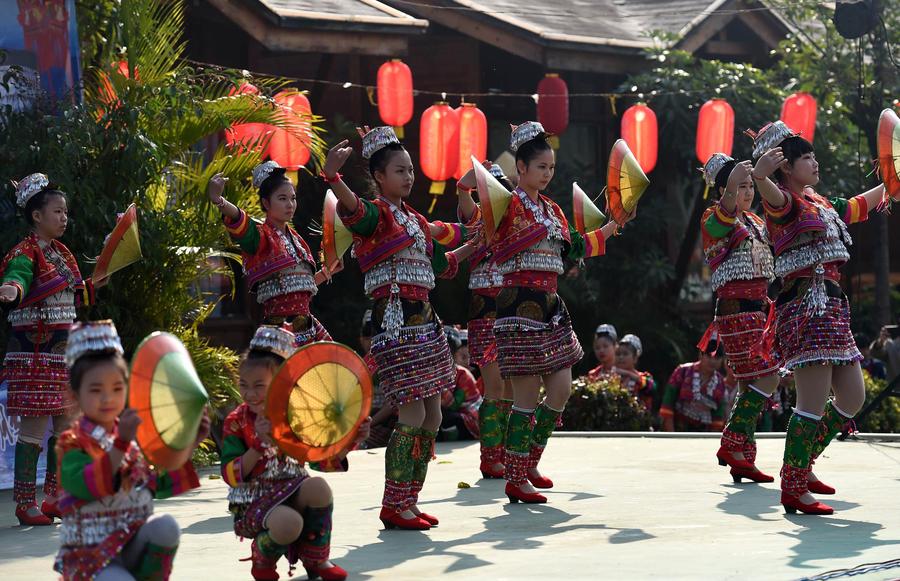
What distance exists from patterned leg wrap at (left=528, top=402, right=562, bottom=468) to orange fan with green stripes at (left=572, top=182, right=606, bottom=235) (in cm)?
121

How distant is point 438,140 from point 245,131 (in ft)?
8.74

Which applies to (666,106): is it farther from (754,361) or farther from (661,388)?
(754,361)

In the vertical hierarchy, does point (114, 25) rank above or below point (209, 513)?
above

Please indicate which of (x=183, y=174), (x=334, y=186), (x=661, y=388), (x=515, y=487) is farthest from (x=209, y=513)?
(x=661, y=388)

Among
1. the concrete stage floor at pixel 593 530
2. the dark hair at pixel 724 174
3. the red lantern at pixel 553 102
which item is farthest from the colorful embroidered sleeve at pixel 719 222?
the red lantern at pixel 553 102

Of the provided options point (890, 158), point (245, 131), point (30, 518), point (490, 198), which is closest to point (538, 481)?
point (490, 198)

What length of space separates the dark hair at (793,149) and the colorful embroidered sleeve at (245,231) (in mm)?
2640

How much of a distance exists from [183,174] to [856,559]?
554cm

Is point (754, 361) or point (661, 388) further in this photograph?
point (661, 388)

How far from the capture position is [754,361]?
7.76m

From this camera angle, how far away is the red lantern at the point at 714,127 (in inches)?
545

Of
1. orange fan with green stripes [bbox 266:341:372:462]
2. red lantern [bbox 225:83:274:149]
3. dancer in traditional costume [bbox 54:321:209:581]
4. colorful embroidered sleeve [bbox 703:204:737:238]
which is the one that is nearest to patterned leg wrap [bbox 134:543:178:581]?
dancer in traditional costume [bbox 54:321:209:581]

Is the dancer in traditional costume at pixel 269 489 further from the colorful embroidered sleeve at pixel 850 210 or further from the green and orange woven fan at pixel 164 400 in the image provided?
the colorful embroidered sleeve at pixel 850 210

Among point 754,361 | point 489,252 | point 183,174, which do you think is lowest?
point 754,361
